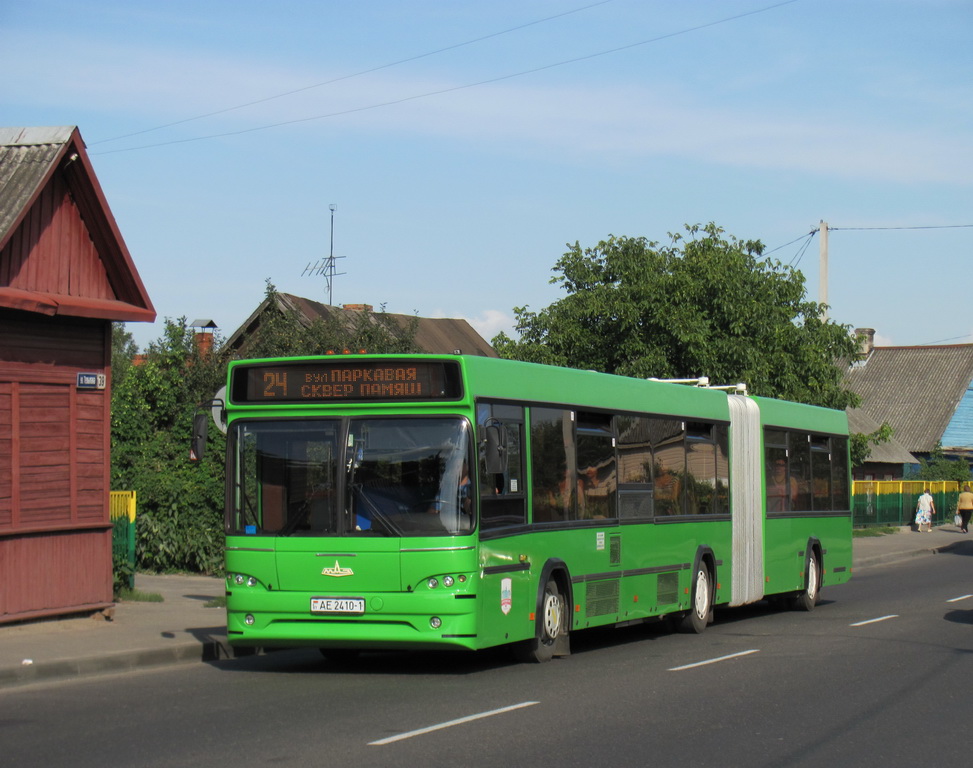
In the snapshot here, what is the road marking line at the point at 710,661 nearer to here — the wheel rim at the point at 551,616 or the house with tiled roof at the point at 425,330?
the wheel rim at the point at 551,616

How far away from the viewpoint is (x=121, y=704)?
10.2 m

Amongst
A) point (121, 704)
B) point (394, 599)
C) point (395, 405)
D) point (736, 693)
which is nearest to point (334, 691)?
point (394, 599)

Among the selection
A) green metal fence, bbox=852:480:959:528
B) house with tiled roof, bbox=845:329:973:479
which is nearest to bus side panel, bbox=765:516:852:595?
green metal fence, bbox=852:480:959:528

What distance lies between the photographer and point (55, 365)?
1470 centimetres

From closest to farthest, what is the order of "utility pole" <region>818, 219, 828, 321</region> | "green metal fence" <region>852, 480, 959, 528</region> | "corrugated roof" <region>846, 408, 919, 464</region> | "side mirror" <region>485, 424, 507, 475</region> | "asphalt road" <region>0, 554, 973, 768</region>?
"asphalt road" <region>0, 554, 973, 768</region> → "side mirror" <region>485, 424, 507, 475</region> → "utility pole" <region>818, 219, 828, 321</region> → "green metal fence" <region>852, 480, 959, 528</region> → "corrugated roof" <region>846, 408, 919, 464</region>

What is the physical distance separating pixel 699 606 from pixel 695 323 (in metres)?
14.3

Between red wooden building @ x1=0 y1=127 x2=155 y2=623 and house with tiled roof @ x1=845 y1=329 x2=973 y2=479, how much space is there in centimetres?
5521

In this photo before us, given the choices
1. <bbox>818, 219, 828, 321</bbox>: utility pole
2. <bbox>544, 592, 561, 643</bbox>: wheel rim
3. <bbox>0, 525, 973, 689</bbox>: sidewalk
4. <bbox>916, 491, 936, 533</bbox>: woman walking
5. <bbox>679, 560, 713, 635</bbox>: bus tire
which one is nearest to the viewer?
<bbox>0, 525, 973, 689</bbox>: sidewalk

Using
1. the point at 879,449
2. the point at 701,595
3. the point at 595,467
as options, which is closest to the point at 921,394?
the point at 879,449

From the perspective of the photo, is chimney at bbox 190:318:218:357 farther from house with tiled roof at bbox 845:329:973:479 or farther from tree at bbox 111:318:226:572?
house with tiled roof at bbox 845:329:973:479

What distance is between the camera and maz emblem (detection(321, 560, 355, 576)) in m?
11.4

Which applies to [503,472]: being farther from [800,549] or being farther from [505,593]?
[800,549]

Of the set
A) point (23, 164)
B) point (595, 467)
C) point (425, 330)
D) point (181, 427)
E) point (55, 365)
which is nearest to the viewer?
point (595, 467)

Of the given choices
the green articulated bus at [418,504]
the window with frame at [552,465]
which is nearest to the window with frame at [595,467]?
the green articulated bus at [418,504]
